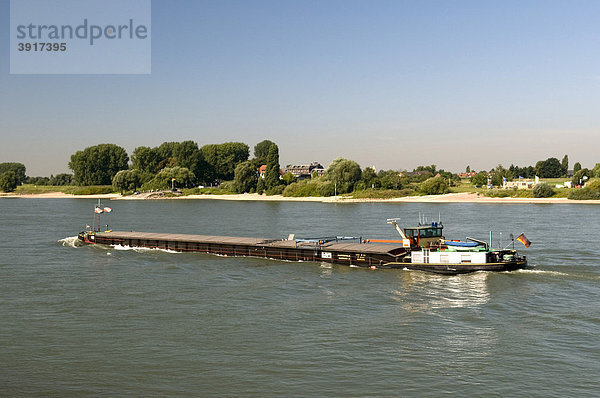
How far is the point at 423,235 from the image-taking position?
47375mm

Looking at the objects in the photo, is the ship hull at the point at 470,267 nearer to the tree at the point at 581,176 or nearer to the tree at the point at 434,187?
the tree at the point at 434,187

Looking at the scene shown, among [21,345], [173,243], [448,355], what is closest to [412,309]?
[448,355]

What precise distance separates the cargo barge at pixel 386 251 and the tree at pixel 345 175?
12518 centimetres

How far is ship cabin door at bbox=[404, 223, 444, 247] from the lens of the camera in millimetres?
47062

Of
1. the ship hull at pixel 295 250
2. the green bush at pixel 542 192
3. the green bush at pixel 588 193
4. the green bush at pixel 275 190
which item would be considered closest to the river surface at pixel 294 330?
the ship hull at pixel 295 250

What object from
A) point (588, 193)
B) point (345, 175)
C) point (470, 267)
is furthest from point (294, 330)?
point (345, 175)

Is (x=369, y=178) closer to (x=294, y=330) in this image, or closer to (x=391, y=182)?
(x=391, y=182)

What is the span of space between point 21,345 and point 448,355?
21.4 meters

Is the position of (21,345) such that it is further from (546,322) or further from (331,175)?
(331,175)

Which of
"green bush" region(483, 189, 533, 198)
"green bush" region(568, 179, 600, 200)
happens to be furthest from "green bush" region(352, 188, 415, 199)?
"green bush" region(568, 179, 600, 200)

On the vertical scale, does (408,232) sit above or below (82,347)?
above

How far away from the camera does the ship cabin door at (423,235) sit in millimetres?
47062

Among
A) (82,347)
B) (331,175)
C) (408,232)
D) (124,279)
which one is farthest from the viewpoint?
(331,175)

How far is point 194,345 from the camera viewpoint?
25.9 meters
